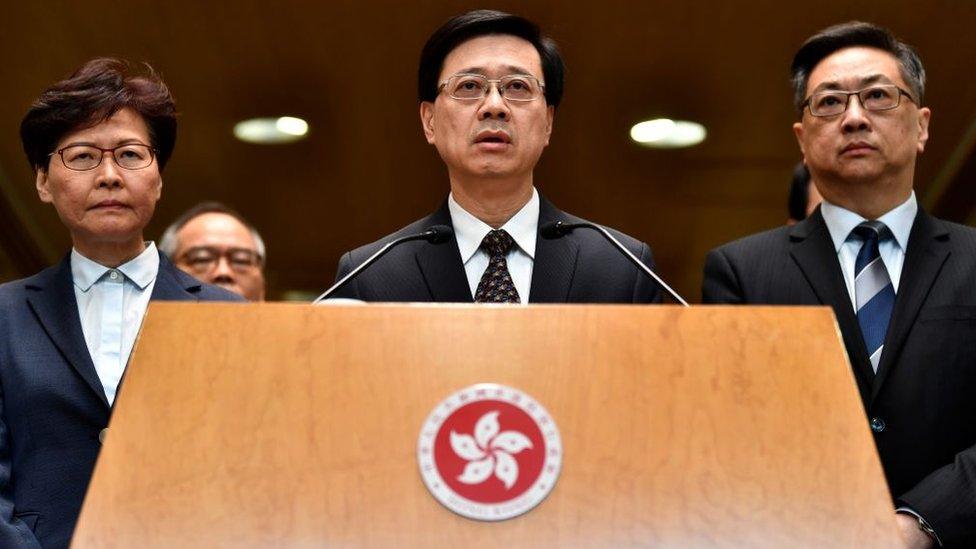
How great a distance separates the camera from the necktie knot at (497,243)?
1820 mm

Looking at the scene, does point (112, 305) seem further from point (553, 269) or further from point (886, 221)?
point (886, 221)

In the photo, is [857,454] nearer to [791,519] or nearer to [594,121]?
[791,519]

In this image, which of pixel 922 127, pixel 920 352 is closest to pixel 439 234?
pixel 920 352

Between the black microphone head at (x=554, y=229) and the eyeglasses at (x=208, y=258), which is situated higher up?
the eyeglasses at (x=208, y=258)

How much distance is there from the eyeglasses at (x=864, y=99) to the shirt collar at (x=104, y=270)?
3.91 ft

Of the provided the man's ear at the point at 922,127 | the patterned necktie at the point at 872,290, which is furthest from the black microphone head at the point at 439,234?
the man's ear at the point at 922,127

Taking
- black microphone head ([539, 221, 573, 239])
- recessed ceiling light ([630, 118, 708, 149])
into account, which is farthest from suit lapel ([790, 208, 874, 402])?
recessed ceiling light ([630, 118, 708, 149])

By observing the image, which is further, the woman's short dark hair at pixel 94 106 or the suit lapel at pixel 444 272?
the woman's short dark hair at pixel 94 106

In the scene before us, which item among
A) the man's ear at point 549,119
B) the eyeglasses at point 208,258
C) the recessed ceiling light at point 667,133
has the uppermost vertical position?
the recessed ceiling light at point 667,133

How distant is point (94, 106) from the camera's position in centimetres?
192

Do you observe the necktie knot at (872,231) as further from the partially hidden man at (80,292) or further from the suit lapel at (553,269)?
the partially hidden man at (80,292)

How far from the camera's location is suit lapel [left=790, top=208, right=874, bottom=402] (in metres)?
1.77

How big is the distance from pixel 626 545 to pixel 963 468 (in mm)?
765

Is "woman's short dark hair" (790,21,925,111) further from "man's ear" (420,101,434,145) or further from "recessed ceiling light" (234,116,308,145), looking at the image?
"recessed ceiling light" (234,116,308,145)
